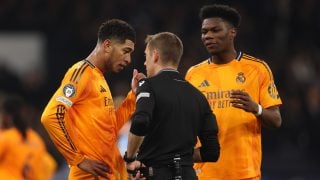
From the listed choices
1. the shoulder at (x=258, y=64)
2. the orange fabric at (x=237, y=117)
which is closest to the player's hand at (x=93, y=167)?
the orange fabric at (x=237, y=117)

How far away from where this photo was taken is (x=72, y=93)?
6977mm

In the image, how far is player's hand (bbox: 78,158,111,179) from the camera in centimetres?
688

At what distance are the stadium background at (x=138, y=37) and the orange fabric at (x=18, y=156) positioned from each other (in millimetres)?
3523

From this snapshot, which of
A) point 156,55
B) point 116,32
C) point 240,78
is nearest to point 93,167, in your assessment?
point 156,55

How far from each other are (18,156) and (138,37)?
19.0 ft

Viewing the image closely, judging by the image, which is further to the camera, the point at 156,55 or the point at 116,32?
the point at 116,32

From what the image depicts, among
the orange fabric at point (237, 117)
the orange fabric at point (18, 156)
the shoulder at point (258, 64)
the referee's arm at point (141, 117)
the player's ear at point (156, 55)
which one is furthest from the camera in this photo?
the orange fabric at point (18, 156)

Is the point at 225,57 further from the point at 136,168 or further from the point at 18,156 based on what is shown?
the point at 18,156

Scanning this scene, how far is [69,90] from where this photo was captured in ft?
22.9

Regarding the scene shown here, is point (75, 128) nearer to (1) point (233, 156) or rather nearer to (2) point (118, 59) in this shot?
(2) point (118, 59)

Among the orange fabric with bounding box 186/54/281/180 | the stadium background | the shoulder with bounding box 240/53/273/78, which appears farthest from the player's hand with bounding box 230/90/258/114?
the stadium background

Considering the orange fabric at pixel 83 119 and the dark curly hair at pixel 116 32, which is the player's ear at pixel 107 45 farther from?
the orange fabric at pixel 83 119

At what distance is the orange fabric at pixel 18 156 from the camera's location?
10.2m

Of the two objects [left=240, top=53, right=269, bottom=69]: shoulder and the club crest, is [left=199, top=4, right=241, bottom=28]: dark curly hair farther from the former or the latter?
the club crest
